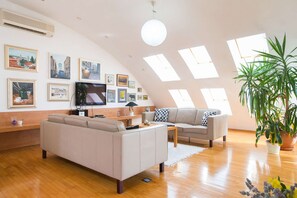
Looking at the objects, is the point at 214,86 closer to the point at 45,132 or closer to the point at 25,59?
the point at 45,132

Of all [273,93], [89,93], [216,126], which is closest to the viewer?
[273,93]

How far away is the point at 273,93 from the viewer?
3709 millimetres

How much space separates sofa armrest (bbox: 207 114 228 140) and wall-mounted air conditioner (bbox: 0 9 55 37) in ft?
14.6

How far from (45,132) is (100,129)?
1.62 meters

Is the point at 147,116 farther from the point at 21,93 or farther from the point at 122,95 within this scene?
the point at 21,93

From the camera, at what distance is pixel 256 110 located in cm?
379

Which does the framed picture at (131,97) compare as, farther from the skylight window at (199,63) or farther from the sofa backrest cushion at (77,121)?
the sofa backrest cushion at (77,121)

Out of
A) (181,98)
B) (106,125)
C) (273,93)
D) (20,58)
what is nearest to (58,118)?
(106,125)

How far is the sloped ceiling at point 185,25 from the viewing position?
3.41 m

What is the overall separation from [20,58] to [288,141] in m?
6.23

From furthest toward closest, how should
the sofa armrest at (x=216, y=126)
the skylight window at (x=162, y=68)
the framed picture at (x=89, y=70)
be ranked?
the skylight window at (x=162, y=68), the framed picture at (x=89, y=70), the sofa armrest at (x=216, y=126)

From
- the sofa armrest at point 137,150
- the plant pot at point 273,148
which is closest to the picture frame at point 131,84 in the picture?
the sofa armrest at point 137,150

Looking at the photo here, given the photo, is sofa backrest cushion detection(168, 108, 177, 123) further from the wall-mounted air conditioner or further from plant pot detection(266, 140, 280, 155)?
the wall-mounted air conditioner

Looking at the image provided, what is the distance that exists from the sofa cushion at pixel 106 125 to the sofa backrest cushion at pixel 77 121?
4.9 inches
